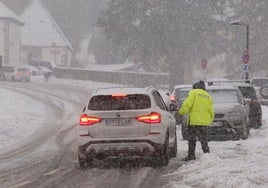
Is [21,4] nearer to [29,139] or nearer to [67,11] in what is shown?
[67,11]

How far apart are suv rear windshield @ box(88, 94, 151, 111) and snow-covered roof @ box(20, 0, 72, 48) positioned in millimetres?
78977

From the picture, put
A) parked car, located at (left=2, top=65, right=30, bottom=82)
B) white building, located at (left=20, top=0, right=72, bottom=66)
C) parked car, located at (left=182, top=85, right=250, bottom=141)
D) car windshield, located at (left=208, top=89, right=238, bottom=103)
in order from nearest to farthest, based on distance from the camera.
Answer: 1. parked car, located at (left=182, top=85, right=250, bottom=141)
2. car windshield, located at (left=208, top=89, right=238, bottom=103)
3. parked car, located at (left=2, top=65, right=30, bottom=82)
4. white building, located at (left=20, top=0, right=72, bottom=66)

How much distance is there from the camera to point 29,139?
19656mm

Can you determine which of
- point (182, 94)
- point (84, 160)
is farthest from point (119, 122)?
point (182, 94)

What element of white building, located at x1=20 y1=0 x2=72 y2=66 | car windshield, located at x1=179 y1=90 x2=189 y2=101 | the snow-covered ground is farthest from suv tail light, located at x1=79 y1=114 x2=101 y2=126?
white building, located at x1=20 y1=0 x2=72 y2=66

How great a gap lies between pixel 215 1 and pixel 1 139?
37850 mm

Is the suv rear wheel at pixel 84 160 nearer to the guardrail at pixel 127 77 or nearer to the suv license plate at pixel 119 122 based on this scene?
the suv license plate at pixel 119 122

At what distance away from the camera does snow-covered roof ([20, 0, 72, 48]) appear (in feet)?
298

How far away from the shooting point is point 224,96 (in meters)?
18.1

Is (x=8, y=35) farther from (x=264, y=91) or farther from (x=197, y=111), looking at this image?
(x=197, y=111)

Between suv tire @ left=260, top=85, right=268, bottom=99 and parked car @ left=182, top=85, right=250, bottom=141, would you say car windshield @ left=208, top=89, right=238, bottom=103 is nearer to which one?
parked car @ left=182, top=85, right=250, bottom=141

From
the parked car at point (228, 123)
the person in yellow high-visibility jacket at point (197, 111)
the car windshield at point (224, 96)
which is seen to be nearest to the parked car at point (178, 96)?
the car windshield at point (224, 96)

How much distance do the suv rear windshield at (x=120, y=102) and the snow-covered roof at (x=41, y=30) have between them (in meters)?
79.0

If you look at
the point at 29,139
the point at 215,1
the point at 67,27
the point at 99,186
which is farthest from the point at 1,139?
the point at 67,27
